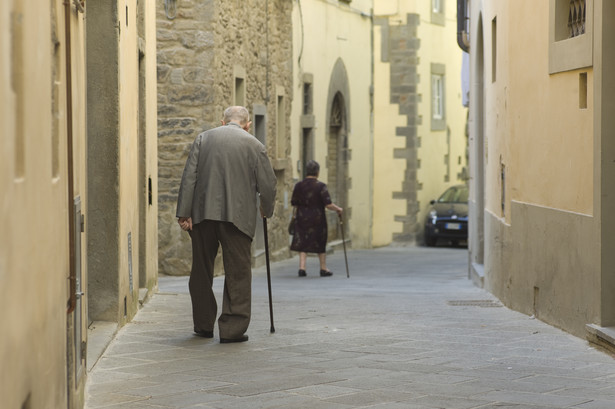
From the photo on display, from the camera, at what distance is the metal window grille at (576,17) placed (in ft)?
28.2

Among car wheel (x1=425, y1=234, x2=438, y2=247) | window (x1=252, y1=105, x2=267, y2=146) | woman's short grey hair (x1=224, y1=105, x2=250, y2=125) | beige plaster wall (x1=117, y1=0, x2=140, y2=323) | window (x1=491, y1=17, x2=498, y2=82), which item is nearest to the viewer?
beige plaster wall (x1=117, y1=0, x2=140, y2=323)

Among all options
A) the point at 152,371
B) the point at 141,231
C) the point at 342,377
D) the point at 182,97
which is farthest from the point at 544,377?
the point at 182,97

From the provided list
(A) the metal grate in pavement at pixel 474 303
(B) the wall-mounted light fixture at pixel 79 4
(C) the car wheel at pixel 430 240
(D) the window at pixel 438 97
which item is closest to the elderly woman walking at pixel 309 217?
(A) the metal grate in pavement at pixel 474 303

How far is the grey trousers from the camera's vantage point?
8.16 m

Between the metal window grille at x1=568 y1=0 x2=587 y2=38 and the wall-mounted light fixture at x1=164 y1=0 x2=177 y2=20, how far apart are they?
25.7ft

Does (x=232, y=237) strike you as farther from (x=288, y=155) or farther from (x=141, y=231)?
(x=288, y=155)

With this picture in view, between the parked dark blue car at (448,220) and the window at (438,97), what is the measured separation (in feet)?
7.69

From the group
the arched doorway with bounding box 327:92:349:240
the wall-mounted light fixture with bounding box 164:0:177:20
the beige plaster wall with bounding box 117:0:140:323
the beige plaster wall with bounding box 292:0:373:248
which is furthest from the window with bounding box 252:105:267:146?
the beige plaster wall with bounding box 117:0:140:323

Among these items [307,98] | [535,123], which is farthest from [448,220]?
[535,123]

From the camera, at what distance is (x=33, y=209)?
3713 mm

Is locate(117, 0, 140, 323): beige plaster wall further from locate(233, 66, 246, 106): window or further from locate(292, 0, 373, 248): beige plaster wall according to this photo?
locate(292, 0, 373, 248): beige plaster wall

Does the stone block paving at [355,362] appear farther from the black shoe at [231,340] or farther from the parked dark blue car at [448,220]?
the parked dark blue car at [448,220]

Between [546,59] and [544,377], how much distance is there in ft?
12.2

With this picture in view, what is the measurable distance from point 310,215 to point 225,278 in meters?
9.28
